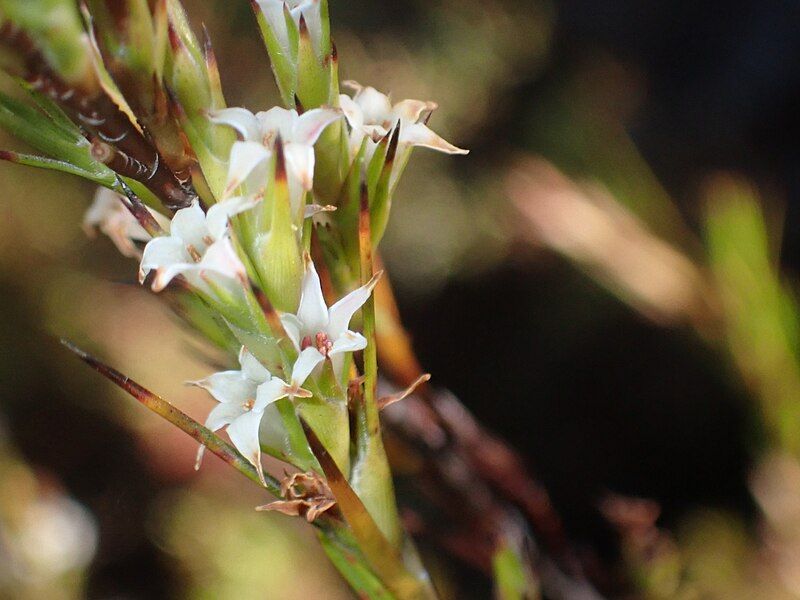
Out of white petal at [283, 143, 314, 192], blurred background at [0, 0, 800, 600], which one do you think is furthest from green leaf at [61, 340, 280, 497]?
blurred background at [0, 0, 800, 600]

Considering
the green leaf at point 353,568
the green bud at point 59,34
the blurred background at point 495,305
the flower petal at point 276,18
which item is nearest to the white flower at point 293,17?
the flower petal at point 276,18

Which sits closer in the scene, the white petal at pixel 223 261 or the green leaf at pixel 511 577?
the white petal at pixel 223 261

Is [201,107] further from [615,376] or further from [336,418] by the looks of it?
[615,376]

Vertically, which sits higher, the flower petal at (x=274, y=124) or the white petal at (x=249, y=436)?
→ the flower petal at (x=274, y=124)

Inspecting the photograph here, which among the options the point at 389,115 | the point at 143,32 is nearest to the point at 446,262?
the point at 389,115

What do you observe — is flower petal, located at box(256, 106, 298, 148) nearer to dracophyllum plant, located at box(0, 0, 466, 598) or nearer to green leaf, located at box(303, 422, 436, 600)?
dracophyllum plant, located at box(0, 0, 466, 598)

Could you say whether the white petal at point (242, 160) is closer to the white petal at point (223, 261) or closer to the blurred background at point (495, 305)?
the white petal at point (223, 261)

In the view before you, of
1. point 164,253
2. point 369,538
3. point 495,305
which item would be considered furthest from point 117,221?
point 495,305
